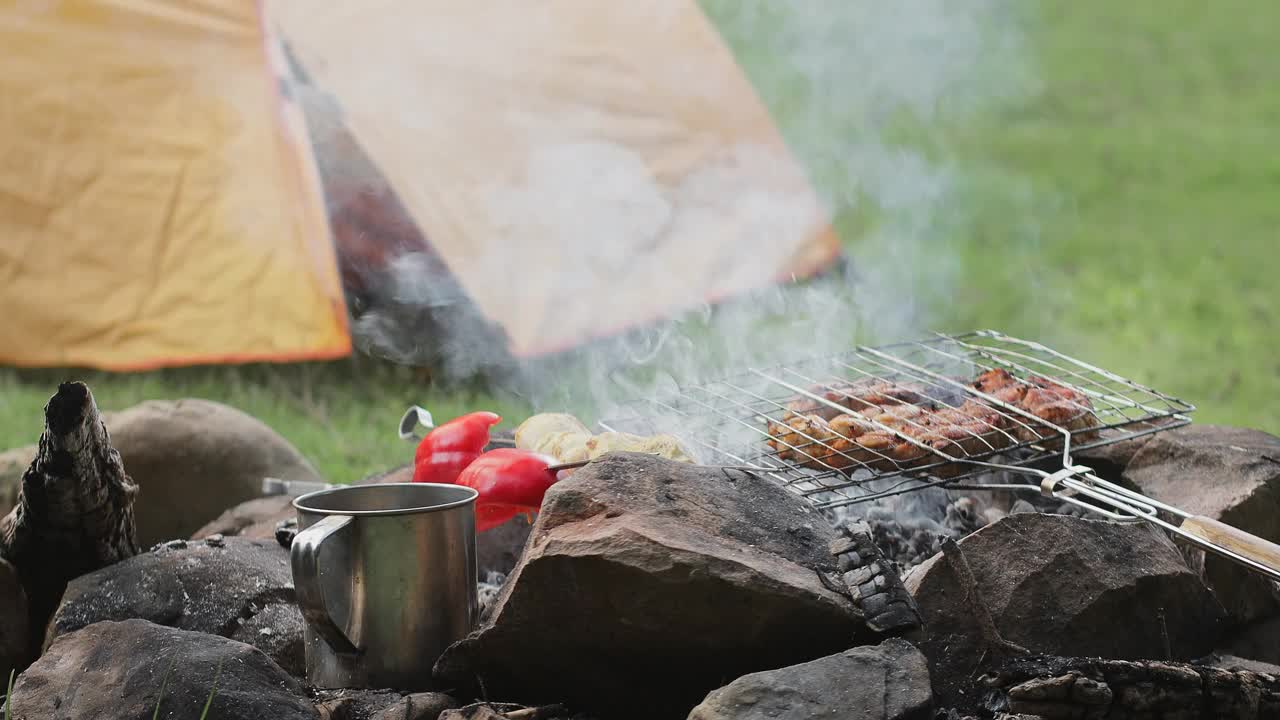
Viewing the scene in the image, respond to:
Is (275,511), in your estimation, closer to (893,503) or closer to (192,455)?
(192,455)

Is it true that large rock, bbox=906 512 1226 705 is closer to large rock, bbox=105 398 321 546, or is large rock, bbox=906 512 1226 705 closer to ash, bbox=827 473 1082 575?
ash, bbox=827 473 1082 575

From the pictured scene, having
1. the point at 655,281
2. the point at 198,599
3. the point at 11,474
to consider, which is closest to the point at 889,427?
the point at 198,599

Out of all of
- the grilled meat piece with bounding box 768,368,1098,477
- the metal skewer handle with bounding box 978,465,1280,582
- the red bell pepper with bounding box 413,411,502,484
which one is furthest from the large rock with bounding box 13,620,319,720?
the metal skewer handle with bounding box 978,465,1280,582

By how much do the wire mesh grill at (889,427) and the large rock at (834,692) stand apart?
1.91 ft

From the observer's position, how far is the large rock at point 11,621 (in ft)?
7.72

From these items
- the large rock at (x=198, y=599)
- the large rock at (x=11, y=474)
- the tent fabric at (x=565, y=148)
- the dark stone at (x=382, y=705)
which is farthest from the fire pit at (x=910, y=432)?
the tent fabric at (x=565, y=148)

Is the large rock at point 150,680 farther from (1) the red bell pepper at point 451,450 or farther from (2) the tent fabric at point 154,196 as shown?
(2) the tent fabric at point 154,196

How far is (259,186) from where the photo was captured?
4.92 metres

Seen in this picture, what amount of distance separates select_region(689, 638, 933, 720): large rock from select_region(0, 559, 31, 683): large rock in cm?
139

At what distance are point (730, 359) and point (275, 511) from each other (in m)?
1.82

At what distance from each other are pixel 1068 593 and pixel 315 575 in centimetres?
119

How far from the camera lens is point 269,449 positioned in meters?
3.70

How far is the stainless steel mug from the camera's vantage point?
6.28 ft

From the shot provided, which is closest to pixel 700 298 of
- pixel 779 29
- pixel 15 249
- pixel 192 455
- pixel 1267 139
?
pixel 192 455
